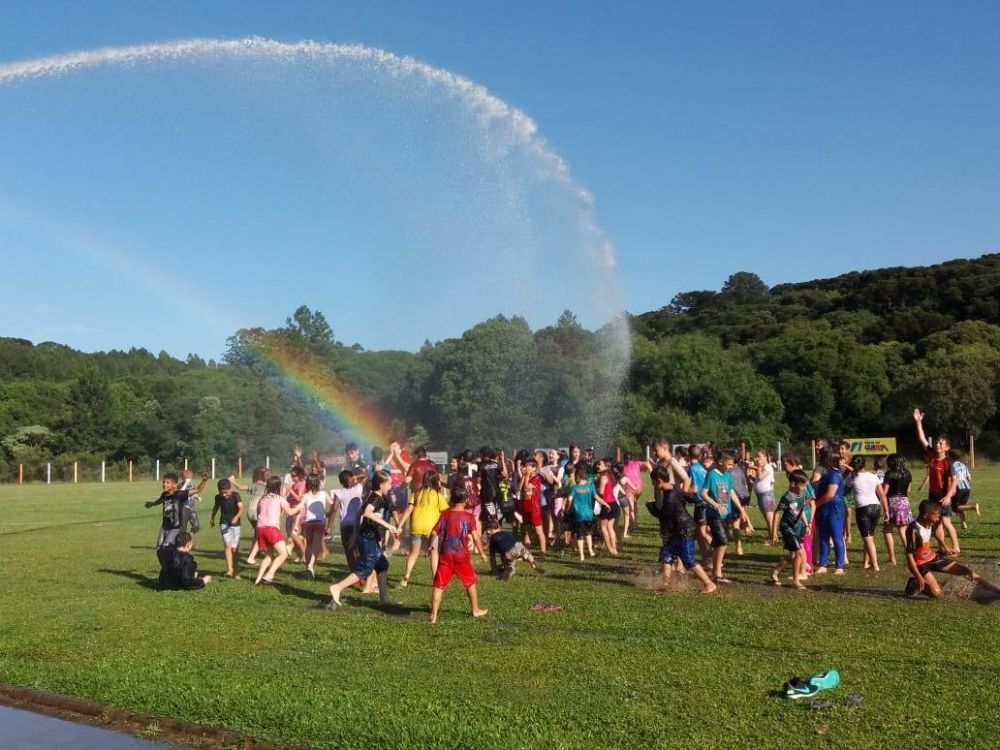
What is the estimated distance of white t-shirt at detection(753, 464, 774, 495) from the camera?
2106 cm

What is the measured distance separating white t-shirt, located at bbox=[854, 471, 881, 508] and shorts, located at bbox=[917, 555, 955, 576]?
10.9 ft

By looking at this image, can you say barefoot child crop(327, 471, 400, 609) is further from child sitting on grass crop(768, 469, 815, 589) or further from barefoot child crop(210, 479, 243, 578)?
child sitting on grass crop(768, 469, 815, 589)

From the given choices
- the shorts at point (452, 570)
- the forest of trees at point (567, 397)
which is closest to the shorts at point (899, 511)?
the shorts at point (452, 570)

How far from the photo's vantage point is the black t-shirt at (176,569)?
613 inches

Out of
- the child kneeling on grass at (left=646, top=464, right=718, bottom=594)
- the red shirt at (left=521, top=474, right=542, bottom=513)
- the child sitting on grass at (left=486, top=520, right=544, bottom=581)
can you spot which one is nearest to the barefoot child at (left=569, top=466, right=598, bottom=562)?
the red shirt at (left=521, top=474, right=542, bottom=513)

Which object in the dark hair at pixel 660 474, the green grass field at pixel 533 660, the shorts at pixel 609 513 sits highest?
the dark hair at pixel 660 474

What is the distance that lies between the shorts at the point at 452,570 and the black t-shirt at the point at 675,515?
3182 mm

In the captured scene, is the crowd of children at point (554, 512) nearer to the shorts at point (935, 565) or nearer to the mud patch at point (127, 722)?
the shorts at point (935, 565)

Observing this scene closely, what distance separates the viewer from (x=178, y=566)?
15.6 m

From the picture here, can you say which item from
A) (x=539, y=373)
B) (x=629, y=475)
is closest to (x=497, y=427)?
(x=539, y=373)

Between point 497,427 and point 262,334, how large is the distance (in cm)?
4315

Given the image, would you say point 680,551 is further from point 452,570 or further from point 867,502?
point 867,502

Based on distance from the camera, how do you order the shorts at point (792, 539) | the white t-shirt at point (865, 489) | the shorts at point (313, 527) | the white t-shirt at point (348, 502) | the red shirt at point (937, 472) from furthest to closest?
1. the shorts at point (313, 527)
2. the red shirt at point (937, 472)
3. the white t-shirt at point (348, 502)
4. the white t-shirt at point (865, 489)
5. the shorts at point (792, 539)

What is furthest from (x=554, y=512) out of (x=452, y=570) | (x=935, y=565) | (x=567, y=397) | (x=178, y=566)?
(x=567, y=397)
